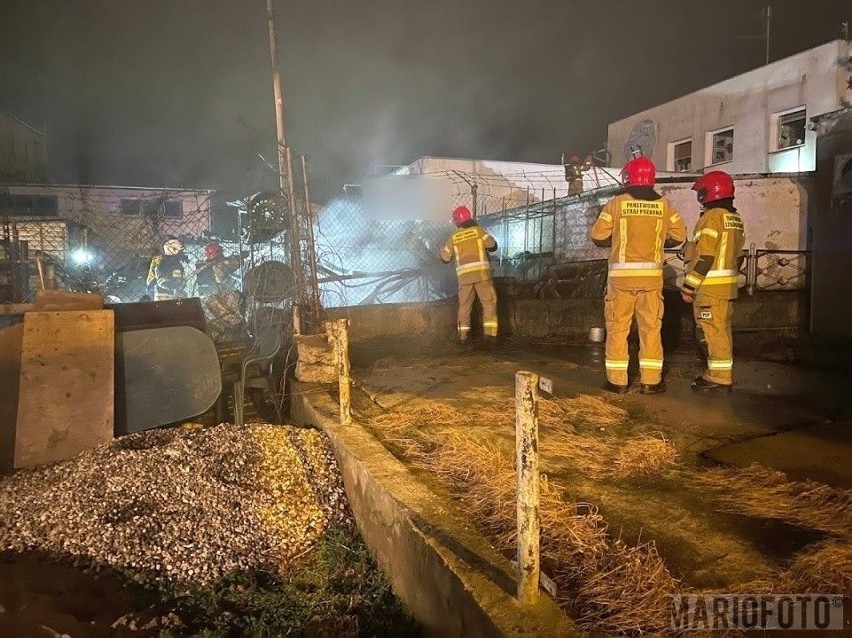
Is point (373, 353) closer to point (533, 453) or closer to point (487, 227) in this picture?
point (533, 453)

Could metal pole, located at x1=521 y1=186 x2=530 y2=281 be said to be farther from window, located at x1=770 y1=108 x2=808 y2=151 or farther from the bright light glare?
the bright light glare

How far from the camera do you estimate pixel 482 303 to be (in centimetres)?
772

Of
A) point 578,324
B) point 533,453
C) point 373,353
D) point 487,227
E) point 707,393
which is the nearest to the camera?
point 533,453

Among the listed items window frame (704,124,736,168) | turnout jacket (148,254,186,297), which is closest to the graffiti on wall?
window frame (704,124,736,168)

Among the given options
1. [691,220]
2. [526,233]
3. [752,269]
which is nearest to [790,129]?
[691,220]

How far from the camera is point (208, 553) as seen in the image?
10.8 ft

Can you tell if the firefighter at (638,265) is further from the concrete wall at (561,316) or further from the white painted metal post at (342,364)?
the concrete wall at (561,316)

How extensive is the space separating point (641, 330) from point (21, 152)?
36.6 metres

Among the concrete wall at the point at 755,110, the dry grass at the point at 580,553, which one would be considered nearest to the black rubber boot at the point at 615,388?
the dry grass at the point at 580,553

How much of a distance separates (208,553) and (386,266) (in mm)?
12016

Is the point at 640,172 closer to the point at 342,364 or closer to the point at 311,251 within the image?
the point at 342,364

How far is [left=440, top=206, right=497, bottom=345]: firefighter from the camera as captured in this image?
7531 millimetres

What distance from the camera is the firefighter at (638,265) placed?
472 centimetres

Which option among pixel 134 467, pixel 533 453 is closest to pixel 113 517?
pixel 134 467
